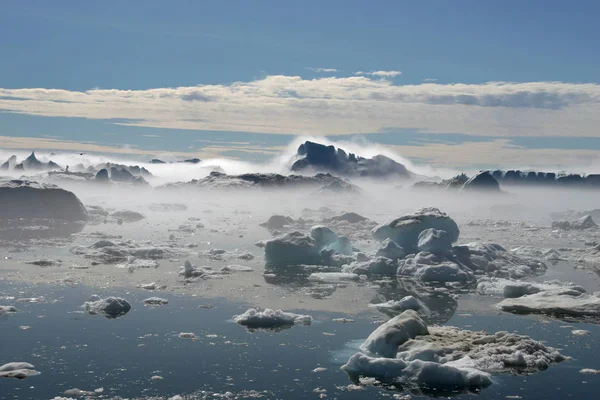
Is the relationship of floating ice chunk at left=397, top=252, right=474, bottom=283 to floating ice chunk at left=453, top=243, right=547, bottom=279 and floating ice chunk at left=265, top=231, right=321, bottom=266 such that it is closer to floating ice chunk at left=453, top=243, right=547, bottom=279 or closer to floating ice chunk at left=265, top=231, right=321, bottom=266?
floating ice chunk at left=453, top=243, right=547, bottom=279

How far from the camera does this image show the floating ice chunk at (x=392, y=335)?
36.6 feet

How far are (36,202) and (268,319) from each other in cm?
2996

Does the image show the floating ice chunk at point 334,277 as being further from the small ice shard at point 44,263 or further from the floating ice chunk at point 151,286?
the small ice shard at point 44,263

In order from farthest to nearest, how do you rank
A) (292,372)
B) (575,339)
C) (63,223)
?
(63,223) → (575,339) → (292,372)

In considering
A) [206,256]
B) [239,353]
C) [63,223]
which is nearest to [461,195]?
[63,223]

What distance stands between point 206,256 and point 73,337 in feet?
40.3

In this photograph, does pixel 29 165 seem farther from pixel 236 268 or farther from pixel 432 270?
pixel 432 270

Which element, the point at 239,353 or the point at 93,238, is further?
the point at 93,238

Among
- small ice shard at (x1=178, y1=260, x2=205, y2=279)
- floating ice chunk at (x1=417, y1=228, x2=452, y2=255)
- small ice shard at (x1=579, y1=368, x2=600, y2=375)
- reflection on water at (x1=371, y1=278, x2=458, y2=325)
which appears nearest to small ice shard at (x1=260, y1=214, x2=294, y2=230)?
floating ice chunk at (x1=417, y1=228, x2=452, y2=255)

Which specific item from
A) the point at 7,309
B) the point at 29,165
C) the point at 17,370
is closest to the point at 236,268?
the point at 7,309

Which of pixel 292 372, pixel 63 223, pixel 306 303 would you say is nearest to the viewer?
pixel 292 372

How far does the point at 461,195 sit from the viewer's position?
6925 centimetres

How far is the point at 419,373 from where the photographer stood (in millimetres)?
9812

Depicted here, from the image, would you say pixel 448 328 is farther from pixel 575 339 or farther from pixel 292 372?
pixel 292 372
